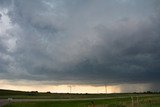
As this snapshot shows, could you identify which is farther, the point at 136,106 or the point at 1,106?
the point at 1,106

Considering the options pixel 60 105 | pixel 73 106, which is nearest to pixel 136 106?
pixel 73 106

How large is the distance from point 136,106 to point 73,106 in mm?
27014

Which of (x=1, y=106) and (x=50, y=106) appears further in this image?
(x=50, y=106)

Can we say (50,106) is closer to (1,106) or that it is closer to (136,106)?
(1,106)

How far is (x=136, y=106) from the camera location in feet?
209

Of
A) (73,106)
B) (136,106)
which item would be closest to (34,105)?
(73,106)

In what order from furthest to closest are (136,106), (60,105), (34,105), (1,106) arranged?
(60,105), (34,105), (1,106), (136,106)

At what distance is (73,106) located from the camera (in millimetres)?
88250

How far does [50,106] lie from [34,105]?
3.86 meters

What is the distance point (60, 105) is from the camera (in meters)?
93.3

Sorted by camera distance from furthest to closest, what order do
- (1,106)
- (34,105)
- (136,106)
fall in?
(34,105)
(1,106)
(136,106)

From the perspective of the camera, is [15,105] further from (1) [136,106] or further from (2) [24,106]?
(1) [136,106]

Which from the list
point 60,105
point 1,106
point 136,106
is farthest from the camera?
point 60,105

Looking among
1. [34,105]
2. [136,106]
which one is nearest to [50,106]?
[34,105]
